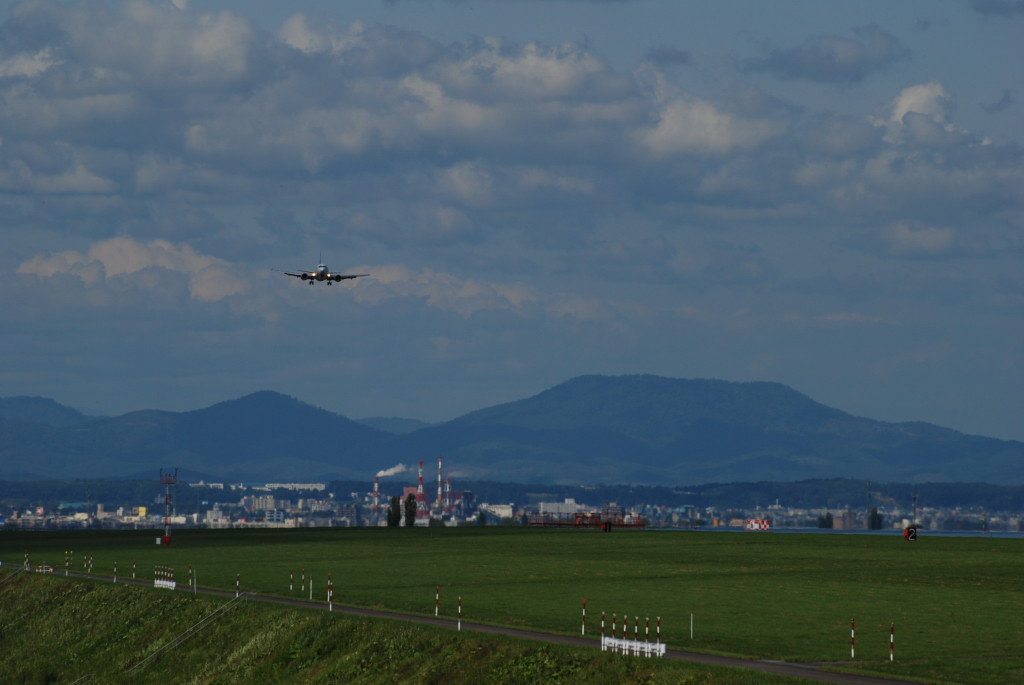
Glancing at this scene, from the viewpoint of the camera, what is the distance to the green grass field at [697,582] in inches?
2448

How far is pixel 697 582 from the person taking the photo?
3765 inches

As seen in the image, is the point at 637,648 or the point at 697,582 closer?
the point at 637,648

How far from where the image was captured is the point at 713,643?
6188 cm

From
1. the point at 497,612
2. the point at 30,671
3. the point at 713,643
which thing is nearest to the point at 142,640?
the point at 30,671

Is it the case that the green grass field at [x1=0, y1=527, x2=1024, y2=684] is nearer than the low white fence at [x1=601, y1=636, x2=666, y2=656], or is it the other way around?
the low white fence at [x1=601, y1=636, x2=666, y2=656]

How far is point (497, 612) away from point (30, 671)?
31041 millimetres

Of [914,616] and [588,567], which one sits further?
[588,567]

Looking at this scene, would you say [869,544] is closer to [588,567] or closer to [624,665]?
[588,567]

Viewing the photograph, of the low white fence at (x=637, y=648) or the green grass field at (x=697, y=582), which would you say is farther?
the green grass field at (x=697, y=582)

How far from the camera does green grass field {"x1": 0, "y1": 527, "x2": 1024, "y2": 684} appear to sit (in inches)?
2448

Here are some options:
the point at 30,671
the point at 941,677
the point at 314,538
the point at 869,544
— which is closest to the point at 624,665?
the point at 941,677

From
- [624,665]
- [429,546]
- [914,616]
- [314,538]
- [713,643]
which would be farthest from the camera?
[314,538]

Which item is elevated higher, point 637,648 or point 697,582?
point 697,582

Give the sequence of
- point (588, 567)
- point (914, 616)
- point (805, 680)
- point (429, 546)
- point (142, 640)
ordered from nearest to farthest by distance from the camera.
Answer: point (805, 680) < point (914, 616) < point (142, 640) < point (588, 567) < point (429, 546)
